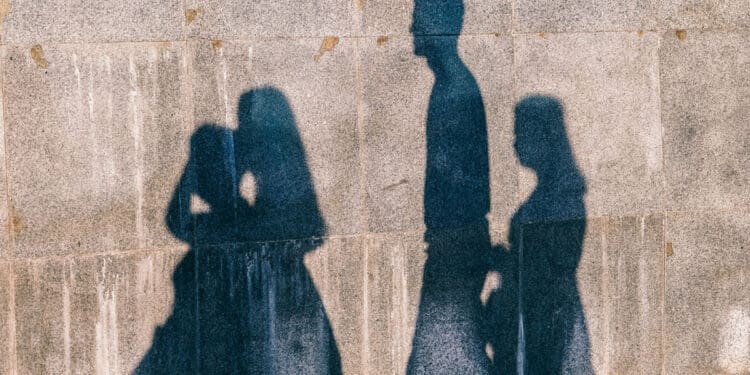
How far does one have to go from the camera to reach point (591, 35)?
5.50 meters

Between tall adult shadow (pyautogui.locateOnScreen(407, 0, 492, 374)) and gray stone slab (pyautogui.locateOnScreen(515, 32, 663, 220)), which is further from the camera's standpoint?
gray stone slab (pyautogui.locateOnScreen(515, 32, 663, 220))

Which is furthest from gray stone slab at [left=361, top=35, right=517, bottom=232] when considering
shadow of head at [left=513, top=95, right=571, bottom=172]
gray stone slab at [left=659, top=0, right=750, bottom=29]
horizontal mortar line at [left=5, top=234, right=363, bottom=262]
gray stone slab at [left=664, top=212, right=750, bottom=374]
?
gray stone slab at [left=664, top=212, right=750, bottom=374]

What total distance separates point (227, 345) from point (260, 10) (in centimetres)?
334

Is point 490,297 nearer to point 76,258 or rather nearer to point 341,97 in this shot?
point 341,97

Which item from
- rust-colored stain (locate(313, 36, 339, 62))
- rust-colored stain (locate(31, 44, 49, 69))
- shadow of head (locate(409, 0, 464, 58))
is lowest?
rust-colored stain (locate(31, 44, 49, 69))

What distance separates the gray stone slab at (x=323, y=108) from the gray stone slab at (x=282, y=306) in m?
0.39

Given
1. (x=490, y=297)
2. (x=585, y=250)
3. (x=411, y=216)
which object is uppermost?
(x=411, y=216)

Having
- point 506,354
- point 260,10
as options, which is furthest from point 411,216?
point 260,10

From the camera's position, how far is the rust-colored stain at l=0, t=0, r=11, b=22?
4875 mm

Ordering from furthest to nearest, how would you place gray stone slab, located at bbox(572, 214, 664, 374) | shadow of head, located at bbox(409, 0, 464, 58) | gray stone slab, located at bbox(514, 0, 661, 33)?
gray stone slab, located at bbox(572, 214, 664, 374) < gray stone slab, located at bbox(514, 0, 661, 33) < shadow of head, located at bbox(409, 0, 464, 58)

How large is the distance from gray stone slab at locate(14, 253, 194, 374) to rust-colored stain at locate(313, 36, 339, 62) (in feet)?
7.85

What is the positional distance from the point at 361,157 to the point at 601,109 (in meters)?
2.62

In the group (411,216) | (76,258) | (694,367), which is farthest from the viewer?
(694,367)

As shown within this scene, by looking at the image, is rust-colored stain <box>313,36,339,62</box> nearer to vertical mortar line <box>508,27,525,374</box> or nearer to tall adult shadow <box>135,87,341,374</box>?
tall adult shadow <box>135,87,341,374</box>
